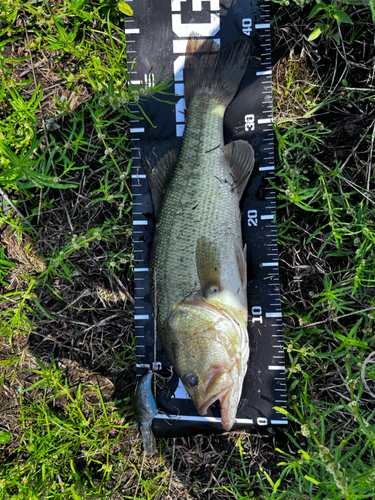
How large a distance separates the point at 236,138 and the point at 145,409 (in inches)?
94.3

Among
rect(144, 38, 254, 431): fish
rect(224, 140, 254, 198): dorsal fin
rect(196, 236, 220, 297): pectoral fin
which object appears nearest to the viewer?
rect(144, 38, 254, 431): fish

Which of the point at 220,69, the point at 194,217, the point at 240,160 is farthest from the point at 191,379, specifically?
the point at 220,69

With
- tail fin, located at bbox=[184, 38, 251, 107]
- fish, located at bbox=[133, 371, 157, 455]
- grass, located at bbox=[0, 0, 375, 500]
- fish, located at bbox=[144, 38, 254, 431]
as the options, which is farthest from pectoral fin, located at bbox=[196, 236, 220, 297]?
tail fin, located at bbox=[184, 38, 251, 107]

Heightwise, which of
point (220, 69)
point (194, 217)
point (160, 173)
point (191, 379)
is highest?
point (220, 69)

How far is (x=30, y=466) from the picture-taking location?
2789 mm

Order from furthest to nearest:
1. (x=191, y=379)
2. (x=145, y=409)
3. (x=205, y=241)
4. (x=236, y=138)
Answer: (x=236, y=138) → (x=145, y=409) → (x=205, y=241) → (x=191, y=379)

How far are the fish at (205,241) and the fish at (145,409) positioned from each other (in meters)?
0.41

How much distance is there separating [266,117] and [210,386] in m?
2.21

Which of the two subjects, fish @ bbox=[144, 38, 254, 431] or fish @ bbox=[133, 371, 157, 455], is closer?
fish @ bbox=[144, 38, 254, 431]

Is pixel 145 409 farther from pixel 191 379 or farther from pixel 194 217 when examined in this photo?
pixel 194 217

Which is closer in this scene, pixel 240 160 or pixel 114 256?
pixel 240 160

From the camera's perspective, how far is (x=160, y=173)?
8.80ft

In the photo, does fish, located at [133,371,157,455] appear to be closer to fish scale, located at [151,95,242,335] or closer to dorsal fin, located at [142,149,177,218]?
fish scale, located at [151,95,242,335]

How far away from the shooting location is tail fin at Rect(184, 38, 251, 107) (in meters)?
2.68
